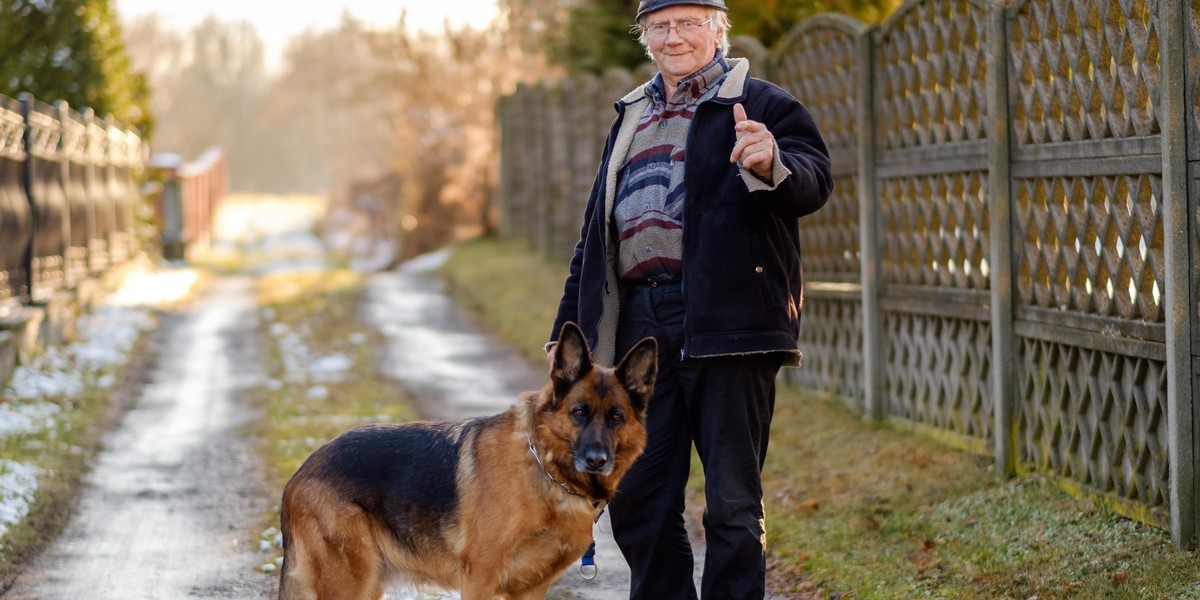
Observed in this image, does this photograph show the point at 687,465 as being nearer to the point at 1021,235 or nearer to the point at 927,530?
the point at 927,530

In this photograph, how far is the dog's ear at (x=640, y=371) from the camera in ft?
14.2

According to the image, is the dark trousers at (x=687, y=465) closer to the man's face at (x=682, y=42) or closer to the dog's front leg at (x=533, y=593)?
the dog's front leg at (x=533, y=593)

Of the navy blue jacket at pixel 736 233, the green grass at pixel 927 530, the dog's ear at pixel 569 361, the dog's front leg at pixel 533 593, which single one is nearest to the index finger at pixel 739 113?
the navy blue jacket at pixel 736 233

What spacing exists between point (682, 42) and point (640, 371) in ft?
3.87

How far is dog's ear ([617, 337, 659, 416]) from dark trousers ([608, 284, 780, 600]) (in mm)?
189

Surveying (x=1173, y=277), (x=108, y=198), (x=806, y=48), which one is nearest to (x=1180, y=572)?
(x=1173, y=277)

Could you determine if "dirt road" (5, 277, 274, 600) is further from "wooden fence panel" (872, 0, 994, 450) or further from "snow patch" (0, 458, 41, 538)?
"wooden fence panel" (872, 0, 994, 450)

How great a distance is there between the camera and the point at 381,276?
22141mm

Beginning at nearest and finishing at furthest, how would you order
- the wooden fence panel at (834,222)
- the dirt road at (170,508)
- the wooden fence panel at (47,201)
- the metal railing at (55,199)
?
the dirt road at (170,508)
the wooden fence panel at (834,222)
the metal railing at (55,199)
the wooden fence panel at (47,201)

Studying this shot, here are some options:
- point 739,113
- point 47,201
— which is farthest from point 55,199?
point 739,113

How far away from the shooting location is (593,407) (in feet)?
14.0

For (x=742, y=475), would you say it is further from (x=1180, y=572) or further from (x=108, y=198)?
(x=108, y=198)

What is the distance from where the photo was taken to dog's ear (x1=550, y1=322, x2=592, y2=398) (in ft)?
14.1

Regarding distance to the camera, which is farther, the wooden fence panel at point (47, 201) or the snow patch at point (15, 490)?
the wooden fence panel at point (47, 201)
